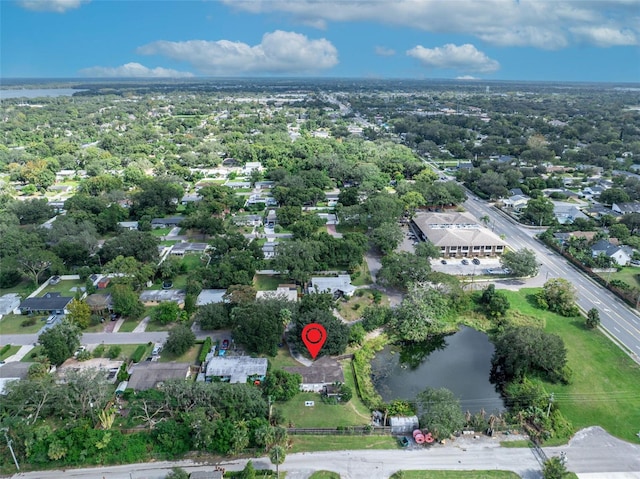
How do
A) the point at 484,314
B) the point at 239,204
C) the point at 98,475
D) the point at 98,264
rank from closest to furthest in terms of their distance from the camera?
the point at 98,475 → the point at 484,314 → the point at 98,264 → the point at 239,204

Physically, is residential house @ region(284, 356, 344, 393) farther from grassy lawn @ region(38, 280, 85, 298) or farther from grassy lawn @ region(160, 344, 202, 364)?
grassy lawn @ region(38, 280, 85, 298)

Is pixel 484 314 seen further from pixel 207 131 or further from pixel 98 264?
pixel 207 131

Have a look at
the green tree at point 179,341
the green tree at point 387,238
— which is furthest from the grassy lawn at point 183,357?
the green tree at point 387,238

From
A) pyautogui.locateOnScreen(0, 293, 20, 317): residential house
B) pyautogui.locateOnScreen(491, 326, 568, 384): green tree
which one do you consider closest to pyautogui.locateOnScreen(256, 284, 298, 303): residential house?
pyautogui.locateOnScreen(491, 326, 568, 384): green tree

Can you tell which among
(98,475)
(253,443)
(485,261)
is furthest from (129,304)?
(485,261)

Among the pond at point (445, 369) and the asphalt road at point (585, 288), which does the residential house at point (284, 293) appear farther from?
the asphalt road at point (585, 288)

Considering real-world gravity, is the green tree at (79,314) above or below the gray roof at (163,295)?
above
